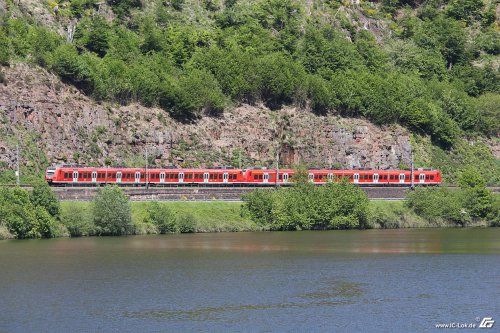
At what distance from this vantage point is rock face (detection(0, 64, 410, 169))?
461 feet

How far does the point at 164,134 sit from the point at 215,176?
14.3 metres

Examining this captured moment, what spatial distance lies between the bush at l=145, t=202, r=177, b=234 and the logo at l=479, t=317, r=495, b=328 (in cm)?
6055

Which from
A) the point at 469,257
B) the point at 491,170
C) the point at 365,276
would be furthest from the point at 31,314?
the point at 491,170

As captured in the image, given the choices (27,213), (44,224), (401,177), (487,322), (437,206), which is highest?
(401,177)

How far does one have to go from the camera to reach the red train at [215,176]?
131 meters

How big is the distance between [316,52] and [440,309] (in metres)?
125

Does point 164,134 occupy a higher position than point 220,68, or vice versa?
point 220,68

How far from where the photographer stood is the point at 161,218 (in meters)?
122

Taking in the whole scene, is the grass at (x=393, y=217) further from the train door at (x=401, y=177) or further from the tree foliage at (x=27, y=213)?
the tree foliage at (x=27, y=213)

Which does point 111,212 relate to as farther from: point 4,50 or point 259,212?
point 4,50

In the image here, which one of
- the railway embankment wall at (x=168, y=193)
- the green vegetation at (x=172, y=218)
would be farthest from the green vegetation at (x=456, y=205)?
the green vegetation at (x=172, y=218)

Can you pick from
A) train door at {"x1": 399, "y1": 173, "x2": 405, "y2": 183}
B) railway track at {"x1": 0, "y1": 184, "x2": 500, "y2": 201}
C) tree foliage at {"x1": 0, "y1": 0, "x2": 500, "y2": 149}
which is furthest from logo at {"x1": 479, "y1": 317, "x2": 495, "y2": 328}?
tree foliage at {"x1": 0, "y1": 0, "x2": 500, "y2": 149}

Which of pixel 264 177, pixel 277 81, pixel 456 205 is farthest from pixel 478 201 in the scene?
pixel 277 81

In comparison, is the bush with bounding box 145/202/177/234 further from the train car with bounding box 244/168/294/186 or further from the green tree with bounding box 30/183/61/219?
the train car with bounding box 244/168/294/186
